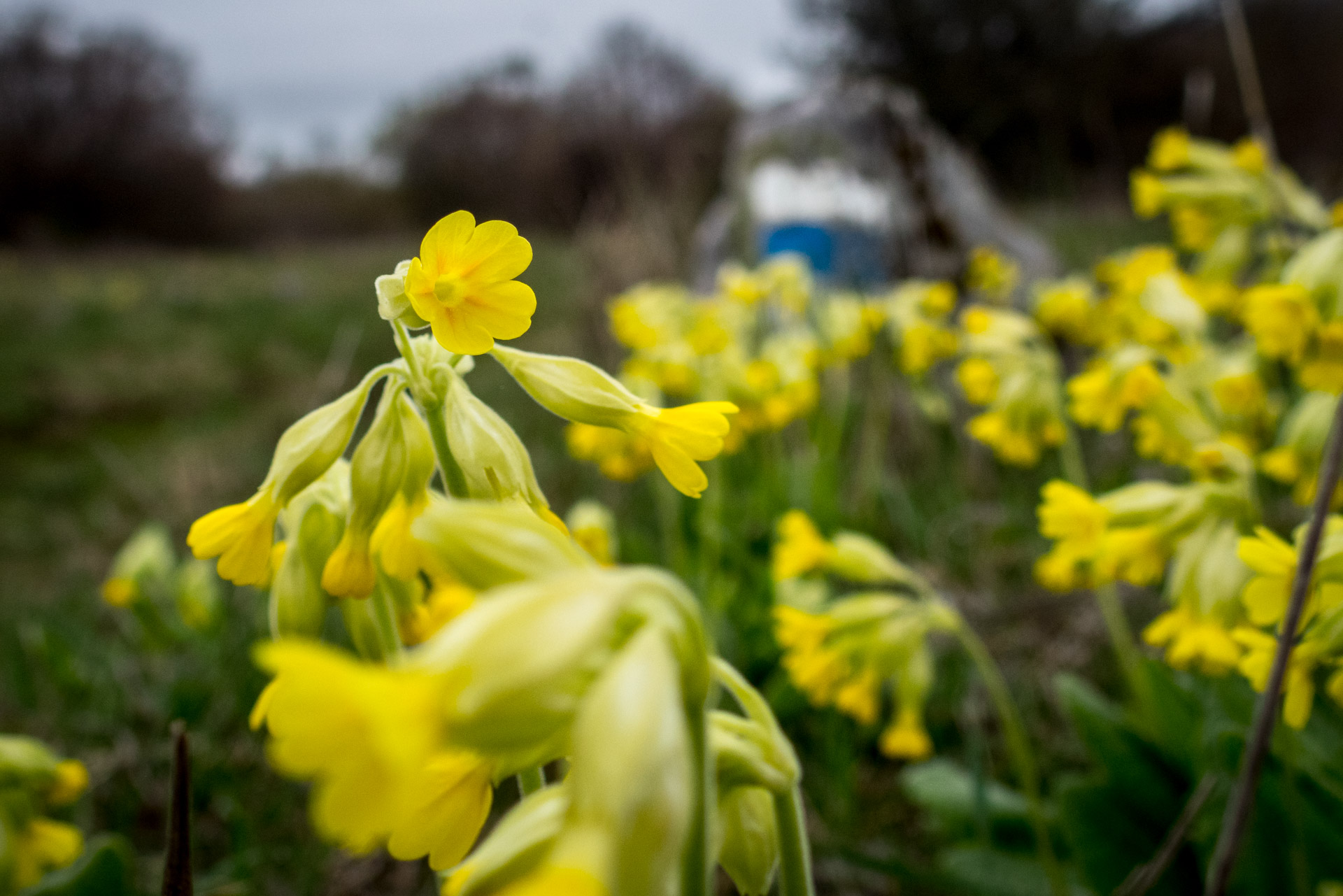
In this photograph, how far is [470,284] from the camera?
2.47 feet

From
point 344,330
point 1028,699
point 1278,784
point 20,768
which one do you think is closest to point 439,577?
point 20,768

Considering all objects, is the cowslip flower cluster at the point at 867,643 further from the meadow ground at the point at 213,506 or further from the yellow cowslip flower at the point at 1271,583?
the yellow cowslip flower at the point at 1271,583

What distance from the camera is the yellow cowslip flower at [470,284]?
2.27ft

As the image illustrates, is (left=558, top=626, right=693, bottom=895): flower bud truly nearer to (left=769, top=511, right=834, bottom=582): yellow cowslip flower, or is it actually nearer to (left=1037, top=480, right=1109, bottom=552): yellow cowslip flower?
(left=1037, top=480, right=1109, bottom=552): yellow cowslip flower

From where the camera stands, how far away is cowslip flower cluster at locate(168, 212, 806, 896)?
0.41 m

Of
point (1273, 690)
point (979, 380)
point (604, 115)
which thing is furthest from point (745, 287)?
point (604, 115)

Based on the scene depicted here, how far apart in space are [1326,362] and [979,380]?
892 mm

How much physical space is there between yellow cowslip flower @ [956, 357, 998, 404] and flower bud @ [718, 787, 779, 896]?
1804mm

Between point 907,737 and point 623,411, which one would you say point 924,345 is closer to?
point 907,737

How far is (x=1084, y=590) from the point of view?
246cm

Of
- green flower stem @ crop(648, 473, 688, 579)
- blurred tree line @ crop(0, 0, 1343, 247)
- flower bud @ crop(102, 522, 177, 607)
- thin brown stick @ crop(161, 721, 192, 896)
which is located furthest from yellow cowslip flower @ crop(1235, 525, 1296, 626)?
blurred tree line @ crop(0, 0, 1343, 247)

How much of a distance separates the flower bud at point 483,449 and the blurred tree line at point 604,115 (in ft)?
22.3

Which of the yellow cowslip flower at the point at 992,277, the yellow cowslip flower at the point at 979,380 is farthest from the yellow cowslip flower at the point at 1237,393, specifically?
the yellow cowslip flower at the point at 992,277

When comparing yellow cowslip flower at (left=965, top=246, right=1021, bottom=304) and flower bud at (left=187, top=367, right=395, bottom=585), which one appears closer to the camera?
flower bud at (left=187, top=367, right=395, bottom=585)
